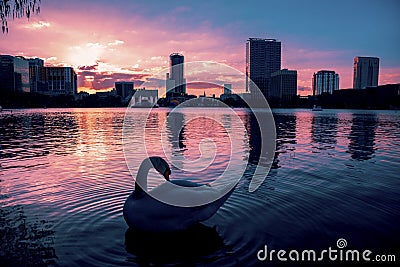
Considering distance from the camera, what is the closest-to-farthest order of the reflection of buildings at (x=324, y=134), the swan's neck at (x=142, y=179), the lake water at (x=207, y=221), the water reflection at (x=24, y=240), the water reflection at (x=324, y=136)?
the water reflection at (x=24, y=240)
the lake water at (x=207, y=221)
the swan's neck at (x=142, y=179)
the water reflection at (x=324, y=136)
the reflection of buildings at (x=324, y=134)

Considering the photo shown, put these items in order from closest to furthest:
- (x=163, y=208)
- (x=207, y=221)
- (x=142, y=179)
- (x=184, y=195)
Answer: (x=163, y=208), (x=184, y=195), (x=142, y=179), (x=207, y=221)

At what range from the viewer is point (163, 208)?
6.29 m

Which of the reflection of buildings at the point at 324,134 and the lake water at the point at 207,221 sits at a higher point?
the reflection of buildings at the point at 324,134

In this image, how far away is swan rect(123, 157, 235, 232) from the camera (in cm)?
633

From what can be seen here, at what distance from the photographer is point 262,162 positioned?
15.7 metres

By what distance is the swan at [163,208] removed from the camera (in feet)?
20.8

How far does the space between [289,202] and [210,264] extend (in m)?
4.27

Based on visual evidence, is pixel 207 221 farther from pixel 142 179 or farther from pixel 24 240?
pixel 24 240

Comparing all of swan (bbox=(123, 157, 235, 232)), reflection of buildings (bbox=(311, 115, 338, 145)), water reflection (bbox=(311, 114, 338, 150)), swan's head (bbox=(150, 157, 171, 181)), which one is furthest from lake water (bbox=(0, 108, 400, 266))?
reflection of buildings (bbox=(311, 115, 338, 145))

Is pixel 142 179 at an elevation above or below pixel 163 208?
above

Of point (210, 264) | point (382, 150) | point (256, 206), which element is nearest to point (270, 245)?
point (210, 264)

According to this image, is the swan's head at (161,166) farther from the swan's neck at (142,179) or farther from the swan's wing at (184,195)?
the swan's wing at (184,195)

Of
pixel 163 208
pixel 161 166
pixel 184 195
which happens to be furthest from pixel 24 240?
pixel 184 195

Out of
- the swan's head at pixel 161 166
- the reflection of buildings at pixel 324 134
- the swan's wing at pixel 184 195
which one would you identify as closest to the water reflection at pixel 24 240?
the swan's wing at pixel 184 195
